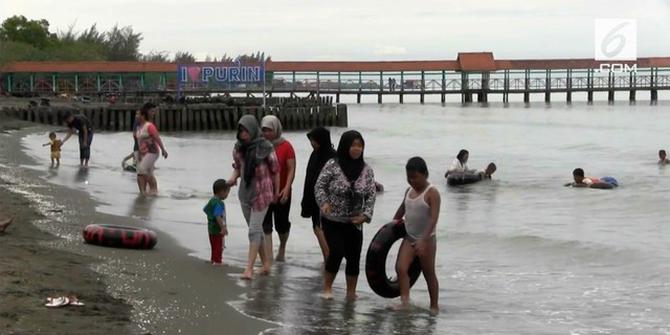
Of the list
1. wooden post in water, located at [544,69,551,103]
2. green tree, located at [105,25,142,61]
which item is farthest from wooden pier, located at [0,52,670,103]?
green tree, located at [105,25,142,61]

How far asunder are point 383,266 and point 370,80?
3914 inches

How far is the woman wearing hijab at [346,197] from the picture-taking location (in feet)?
29.9

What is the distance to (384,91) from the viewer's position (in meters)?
106

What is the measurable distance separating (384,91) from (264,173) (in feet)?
316

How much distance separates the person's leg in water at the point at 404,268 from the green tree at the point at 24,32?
103540 mm

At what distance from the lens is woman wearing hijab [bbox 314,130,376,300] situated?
9109 mm

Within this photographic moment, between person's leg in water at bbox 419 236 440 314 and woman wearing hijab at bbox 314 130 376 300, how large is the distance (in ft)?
1.81

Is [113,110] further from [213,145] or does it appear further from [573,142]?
[573,142]

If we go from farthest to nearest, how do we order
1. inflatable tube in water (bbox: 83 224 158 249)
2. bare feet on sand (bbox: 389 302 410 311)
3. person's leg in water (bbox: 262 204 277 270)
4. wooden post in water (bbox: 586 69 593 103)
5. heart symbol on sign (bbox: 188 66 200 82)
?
1. wooden post in water (bbox: 586 69 593 103)
2. heart symbol on sign (bbox: 188 66 200 82)
3. inflatable tube in water (bbox: 83 224 158 249)
4. person's leg in water (bbox: 262 204 277 270)
5. bare feet on sand (bbox: 389 302 410 311)

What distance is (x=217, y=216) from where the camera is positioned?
10.5 m

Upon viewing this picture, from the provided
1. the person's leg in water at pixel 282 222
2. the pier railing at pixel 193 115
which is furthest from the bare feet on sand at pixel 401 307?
the pier railing at pixel 193 115

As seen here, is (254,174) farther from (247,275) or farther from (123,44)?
(123,44)

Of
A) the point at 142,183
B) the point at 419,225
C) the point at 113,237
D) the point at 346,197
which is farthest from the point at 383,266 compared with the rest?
the point at 142,183

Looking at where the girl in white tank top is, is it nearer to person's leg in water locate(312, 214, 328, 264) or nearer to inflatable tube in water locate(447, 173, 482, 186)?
person's leg in water locate(312, 214, 328, 264)
